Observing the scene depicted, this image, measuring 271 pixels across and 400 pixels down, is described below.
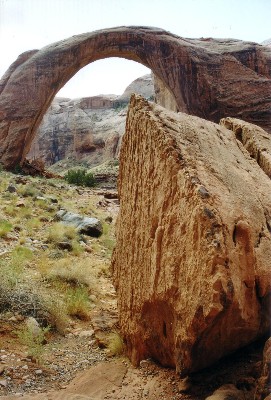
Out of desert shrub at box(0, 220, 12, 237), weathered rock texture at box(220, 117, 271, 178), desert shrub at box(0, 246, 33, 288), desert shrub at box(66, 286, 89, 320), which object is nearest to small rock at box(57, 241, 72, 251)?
desert shrub at box(0, 246, 33, 288)

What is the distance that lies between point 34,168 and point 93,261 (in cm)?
1383

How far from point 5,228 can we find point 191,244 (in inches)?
233

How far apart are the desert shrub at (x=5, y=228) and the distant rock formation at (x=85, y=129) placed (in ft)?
99.7

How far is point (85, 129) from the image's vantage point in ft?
144

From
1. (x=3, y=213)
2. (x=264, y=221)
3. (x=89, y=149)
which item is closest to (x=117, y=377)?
(x=264, y=221)

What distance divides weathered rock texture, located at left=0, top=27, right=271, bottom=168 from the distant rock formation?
18768 millimetres

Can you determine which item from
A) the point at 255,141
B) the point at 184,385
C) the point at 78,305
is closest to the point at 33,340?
the point at 78,305

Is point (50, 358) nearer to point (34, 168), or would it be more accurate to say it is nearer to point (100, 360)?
point (100, 360)

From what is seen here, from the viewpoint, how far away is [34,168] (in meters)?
20.3

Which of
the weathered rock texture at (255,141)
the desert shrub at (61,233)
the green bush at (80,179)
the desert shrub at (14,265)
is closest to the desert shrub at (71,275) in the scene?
the desert shrub at (14,265)

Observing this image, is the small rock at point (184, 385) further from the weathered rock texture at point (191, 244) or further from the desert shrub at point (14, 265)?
the desert shrub at point (14, 265)

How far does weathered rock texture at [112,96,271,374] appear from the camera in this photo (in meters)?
2.39

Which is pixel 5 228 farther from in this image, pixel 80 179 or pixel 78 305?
pixel 80 179

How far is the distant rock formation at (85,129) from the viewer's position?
1641 inches
